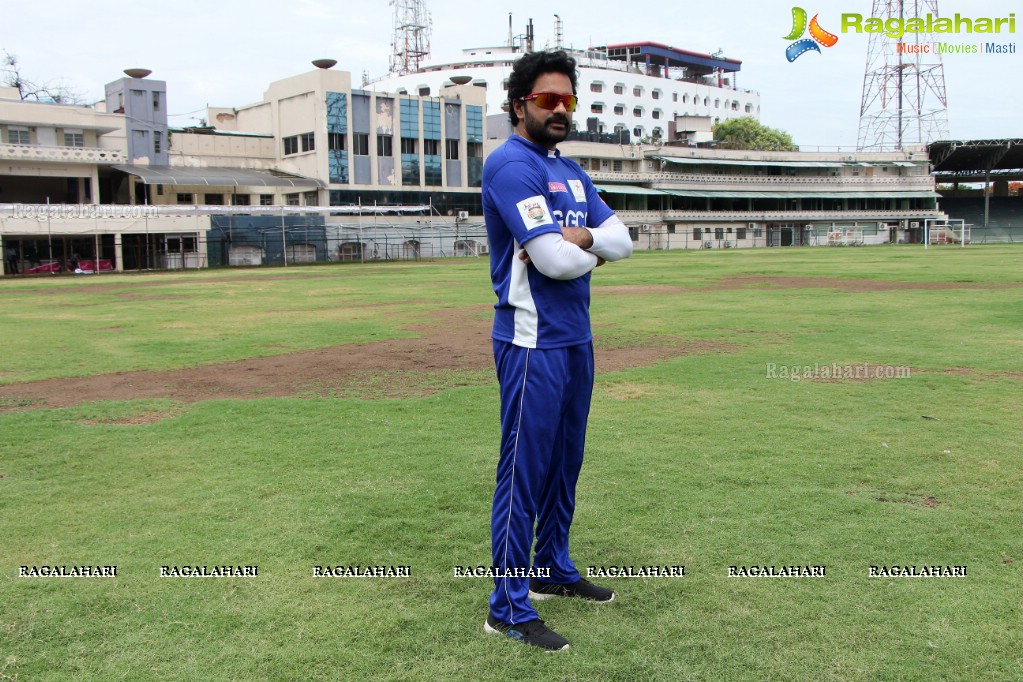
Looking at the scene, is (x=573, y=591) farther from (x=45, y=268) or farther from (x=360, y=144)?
(x=360, y=144)

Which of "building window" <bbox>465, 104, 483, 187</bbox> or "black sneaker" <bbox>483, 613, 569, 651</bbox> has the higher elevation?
"building window" <bbox>465, 104, 483, 187</bbox>

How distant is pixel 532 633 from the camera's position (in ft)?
11.8

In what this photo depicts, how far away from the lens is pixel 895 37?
75.6 m

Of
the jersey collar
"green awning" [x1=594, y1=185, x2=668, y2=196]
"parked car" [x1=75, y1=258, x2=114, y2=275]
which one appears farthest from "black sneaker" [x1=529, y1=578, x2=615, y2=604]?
"green awning" [x1=594, y1=185, x2=668, y2=196]

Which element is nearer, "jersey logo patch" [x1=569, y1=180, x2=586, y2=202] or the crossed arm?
the crossed arm

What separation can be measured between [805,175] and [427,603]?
9146cm

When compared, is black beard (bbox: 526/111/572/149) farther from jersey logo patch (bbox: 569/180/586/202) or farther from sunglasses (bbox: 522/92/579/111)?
jersey logo patch (bbox: 569/180/586/202)

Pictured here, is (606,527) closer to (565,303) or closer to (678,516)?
(678,516)

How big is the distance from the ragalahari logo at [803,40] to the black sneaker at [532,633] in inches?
3415

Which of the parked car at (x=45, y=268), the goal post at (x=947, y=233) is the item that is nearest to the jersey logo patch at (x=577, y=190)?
the parked car at (x=45, y=268)

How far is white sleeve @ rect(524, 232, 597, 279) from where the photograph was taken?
354 centimetres

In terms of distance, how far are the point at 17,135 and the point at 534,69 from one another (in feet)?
183

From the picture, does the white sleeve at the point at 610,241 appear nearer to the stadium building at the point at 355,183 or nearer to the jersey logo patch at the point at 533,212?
the jersey logo patch at the point at 533,212

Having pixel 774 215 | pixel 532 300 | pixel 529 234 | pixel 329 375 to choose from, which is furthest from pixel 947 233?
pixel 529 234
